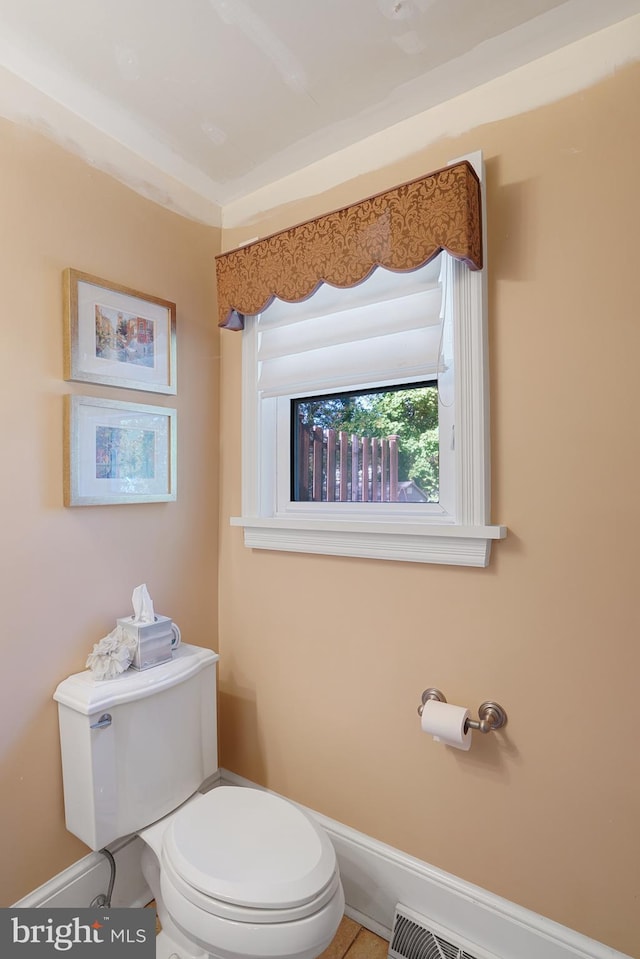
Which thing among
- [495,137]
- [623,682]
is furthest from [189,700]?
[495,137]

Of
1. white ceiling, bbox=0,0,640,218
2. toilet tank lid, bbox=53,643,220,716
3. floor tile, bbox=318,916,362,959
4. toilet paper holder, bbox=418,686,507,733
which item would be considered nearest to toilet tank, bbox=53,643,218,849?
toilet tank lid, bbox=53,643,220,716

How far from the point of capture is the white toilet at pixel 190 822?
1022 millimetres

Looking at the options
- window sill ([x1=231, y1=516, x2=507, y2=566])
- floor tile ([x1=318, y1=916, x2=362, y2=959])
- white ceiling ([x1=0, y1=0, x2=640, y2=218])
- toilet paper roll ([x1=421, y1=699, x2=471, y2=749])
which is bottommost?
floor tile ([x1=318, y1=916, x2=362, y2=959])

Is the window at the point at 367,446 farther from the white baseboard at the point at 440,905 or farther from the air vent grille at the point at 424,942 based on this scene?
the air vent grille at the point at 424,942

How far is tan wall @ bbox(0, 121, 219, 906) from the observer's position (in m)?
1.28

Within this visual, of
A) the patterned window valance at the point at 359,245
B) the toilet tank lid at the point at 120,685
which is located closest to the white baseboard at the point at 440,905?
the toilet tank lid at the point at 120,685

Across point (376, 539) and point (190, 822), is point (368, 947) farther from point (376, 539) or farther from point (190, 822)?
point (376, 539)

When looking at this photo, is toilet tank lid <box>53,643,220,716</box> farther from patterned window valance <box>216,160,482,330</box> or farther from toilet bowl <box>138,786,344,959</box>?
patterned window valance <box>216,160,482,330</box>

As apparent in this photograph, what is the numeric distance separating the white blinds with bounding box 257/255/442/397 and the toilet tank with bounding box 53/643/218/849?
977mm

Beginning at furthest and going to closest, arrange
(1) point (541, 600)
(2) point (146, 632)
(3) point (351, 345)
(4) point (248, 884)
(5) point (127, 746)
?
(3) point (351, 345) < (2) point (146, 632) < (5) point (127, 746) < (1) point (541, 600) < (4) point (248, 884)

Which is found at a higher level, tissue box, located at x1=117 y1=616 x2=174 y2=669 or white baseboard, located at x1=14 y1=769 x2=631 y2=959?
tissue box, located at x1=117 y1=616 x2=174 y2=669

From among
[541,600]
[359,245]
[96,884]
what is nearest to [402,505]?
[541,600]

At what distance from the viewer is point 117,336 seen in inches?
59.8

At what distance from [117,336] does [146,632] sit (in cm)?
90
